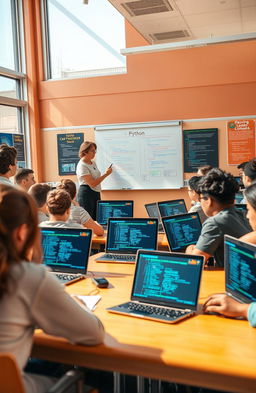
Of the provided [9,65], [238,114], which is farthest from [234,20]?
[9,65]

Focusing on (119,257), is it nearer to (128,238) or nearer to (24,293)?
(128,238)

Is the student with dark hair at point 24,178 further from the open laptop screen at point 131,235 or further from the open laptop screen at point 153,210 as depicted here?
the open laptop screen at point 131,235

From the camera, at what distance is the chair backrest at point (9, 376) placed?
50.5 inches

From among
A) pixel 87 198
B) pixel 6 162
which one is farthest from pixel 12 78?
pixel 6 162

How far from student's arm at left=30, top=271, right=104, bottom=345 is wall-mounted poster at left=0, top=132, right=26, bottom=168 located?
5666 millimetres

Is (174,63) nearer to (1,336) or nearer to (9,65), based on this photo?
(9,65)

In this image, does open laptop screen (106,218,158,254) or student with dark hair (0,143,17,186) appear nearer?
open laptop screen (106,218,158,254)

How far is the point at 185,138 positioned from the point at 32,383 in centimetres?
586

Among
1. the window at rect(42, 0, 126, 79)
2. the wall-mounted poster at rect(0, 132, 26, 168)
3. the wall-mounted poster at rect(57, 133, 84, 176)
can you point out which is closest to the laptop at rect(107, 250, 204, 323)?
the wall-mounted poster at rect(0, 132, 26, 168)

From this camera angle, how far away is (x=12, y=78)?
7.56 meters

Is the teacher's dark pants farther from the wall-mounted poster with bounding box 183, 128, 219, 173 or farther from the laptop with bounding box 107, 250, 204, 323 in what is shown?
the laptop with bounding box 107, 250, 204, 323

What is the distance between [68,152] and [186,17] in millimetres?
3246

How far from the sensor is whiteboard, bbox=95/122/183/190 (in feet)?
23.3

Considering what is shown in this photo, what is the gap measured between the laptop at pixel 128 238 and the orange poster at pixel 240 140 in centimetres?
385
